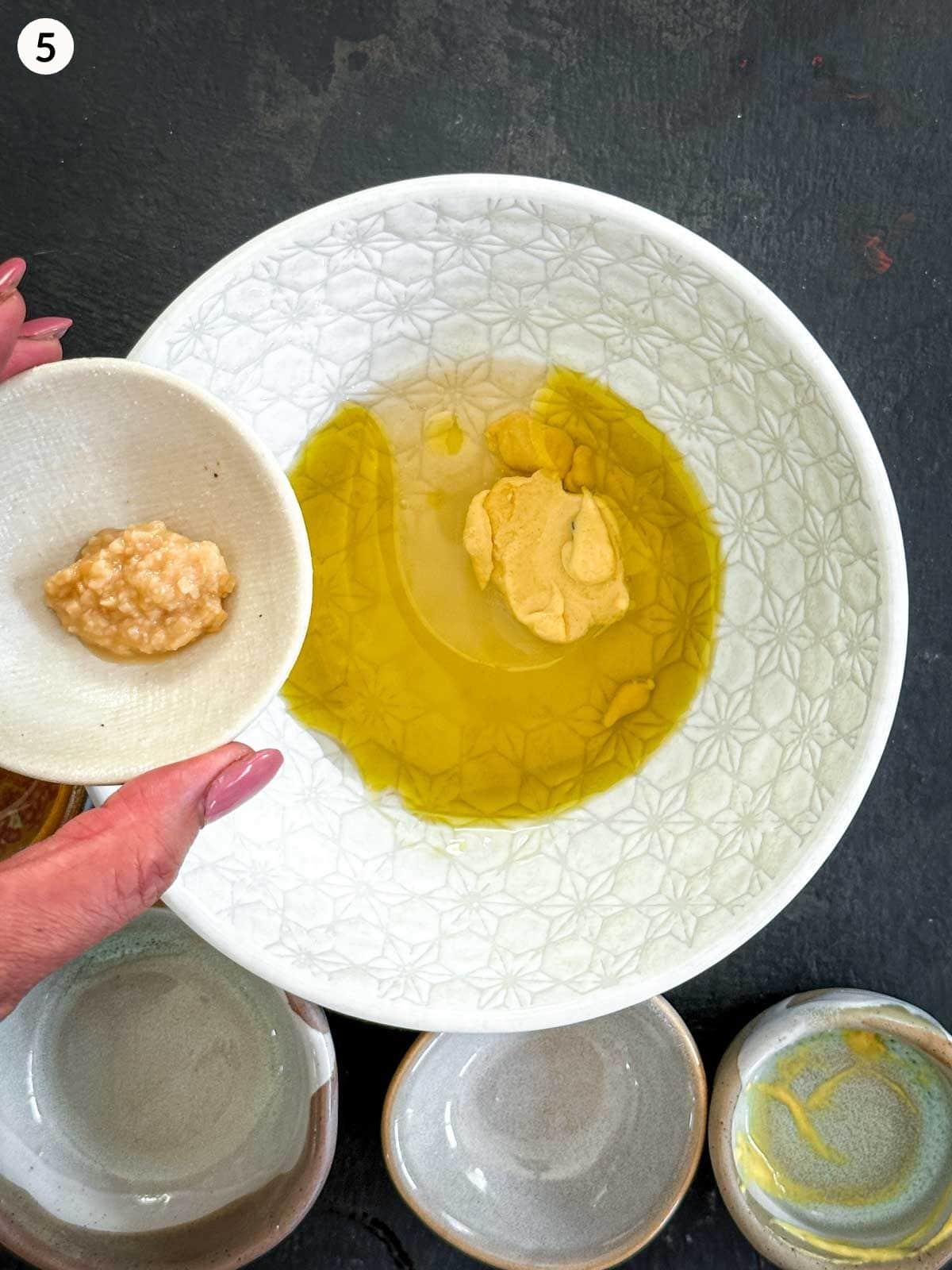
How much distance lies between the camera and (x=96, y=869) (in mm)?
934

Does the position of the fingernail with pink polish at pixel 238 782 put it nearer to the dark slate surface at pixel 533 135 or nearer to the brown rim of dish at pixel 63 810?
the brown rim of dish at pixel 63 810

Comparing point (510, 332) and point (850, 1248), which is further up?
point (510, 332)

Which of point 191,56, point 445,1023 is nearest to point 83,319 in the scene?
point 191,56

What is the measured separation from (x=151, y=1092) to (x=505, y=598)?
0.76 meters

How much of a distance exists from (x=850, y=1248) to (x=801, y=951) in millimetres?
352

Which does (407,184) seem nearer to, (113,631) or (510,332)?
(510,332)

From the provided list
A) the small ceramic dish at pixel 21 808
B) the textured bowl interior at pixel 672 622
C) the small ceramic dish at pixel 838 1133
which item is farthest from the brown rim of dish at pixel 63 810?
the small ceramic dish at pixel 838 1133

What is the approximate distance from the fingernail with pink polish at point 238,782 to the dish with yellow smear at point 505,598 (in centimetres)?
29

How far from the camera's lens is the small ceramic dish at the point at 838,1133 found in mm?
1323

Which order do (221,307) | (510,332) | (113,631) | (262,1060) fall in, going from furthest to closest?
(262,1060), (510,332), (221,307), (113,631)

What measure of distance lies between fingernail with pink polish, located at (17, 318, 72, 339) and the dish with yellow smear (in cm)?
28

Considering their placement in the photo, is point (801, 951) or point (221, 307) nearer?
point (221, 307)

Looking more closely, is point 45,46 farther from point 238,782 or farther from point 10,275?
point 238,782

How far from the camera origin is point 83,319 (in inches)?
51.2
